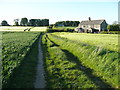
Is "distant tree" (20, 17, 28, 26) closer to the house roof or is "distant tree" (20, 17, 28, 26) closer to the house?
the house roof

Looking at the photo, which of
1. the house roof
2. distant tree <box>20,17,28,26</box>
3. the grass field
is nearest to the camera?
the grass field

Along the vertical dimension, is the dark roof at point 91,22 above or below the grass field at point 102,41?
above

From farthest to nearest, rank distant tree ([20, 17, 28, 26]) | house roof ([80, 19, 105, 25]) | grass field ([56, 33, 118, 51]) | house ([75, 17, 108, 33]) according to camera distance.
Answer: distant tree ([20, 17, 28, 26]) < house roof ([80, 19, 105, 25]) < house ([75, 17, 108, 33]) < grass field ([56, 33, 118, 51])

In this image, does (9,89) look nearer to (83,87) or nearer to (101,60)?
(83,87)

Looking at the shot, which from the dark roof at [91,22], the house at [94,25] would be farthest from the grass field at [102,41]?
the dark roof at [91,22]

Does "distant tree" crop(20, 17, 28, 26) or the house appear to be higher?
"distant tree" crop(20, 17, 28, 26)

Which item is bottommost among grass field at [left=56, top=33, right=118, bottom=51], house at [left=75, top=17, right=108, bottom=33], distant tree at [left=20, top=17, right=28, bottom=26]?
grass field at [left=56, top=33, right=118, bottom=51]

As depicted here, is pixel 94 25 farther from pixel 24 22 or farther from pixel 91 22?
pixel 24 22

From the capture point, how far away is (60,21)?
175m

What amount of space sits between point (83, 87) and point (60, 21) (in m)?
165

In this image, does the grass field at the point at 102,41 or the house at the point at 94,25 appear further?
the house at the point at 94,25

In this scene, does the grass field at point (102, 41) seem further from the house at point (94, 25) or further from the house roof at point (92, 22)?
the house roof at point (92, 22)

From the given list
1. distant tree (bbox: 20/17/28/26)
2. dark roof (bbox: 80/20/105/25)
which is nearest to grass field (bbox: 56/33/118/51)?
dark roof (bbox: 80/20/105/25)

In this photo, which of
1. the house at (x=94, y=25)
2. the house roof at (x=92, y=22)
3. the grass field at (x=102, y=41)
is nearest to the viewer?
the grass field at (x=102, y=41)
